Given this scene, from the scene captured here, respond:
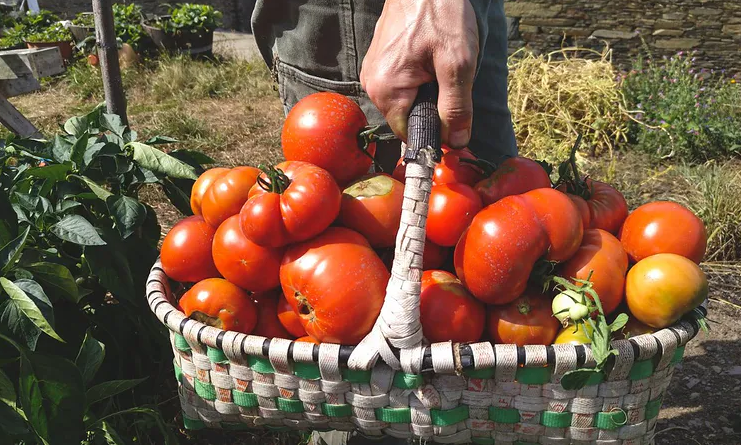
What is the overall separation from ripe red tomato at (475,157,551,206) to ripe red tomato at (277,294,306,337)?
0.48 metres

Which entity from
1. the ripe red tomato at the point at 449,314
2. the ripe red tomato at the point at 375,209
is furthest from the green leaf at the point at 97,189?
the ripe red tomato at the point at 449,314

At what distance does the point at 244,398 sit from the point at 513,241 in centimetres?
63

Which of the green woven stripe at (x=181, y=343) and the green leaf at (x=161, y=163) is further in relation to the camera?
the green leaf at (x=161, y=163)

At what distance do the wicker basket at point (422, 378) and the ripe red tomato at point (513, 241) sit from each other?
13cm

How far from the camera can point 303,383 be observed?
1282 mm

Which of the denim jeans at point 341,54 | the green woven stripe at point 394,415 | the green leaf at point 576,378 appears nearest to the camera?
the green leaf at point 576,378

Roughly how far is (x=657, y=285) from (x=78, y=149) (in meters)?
1.56

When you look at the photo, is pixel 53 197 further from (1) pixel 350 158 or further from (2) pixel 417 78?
(2) pixel 417 78

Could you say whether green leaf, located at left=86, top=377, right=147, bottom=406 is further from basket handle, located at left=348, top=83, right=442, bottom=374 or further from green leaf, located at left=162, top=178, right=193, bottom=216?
basket handle, located at left=348, top=83, right=442, bottom=374

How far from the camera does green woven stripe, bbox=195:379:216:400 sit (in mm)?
1372

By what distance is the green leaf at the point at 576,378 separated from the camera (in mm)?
1170

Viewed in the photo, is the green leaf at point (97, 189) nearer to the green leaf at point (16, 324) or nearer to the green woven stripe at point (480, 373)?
the green leaf at point (16, 324)

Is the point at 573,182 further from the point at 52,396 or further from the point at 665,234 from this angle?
the point at 52,396

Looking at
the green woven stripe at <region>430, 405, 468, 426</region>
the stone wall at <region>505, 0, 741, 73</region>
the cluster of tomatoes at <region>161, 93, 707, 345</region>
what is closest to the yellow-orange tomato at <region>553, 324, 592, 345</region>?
the cluster of tomatoes at <region>161, 93, 707, 345</region>
